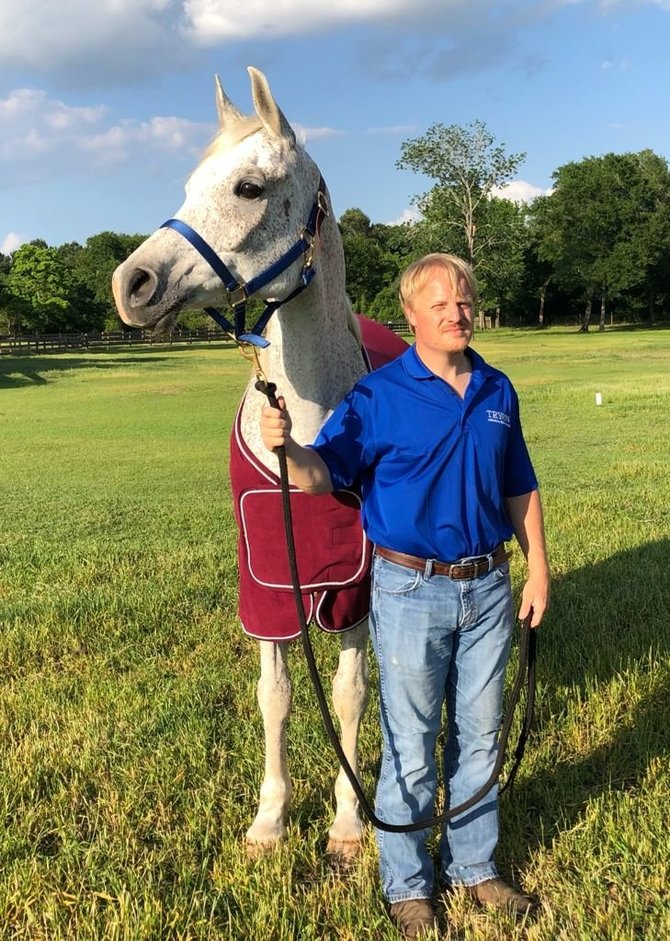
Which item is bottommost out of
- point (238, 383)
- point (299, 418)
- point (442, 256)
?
point (238, 383)

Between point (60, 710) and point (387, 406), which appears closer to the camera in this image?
point (387, 406)

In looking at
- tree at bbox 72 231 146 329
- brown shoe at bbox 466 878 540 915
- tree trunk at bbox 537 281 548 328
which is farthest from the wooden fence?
brown shoe at bbox 466 878 540 915

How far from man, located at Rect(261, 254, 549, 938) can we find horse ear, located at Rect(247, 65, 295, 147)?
23.6 inches

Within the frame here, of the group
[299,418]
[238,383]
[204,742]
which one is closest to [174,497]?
[204,742]

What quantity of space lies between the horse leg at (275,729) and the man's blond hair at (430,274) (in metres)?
1.41

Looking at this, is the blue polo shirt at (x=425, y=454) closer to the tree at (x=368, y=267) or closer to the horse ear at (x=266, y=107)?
the horse ear at (x=266, y=107)

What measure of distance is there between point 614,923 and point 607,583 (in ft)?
10.4

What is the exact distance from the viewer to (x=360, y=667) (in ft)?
9.96

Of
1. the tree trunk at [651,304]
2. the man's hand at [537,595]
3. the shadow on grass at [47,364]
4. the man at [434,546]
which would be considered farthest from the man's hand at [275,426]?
the tree trunk at [651,304]

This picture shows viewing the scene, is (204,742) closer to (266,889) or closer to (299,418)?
(266,889)

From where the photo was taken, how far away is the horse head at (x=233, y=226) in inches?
85.4

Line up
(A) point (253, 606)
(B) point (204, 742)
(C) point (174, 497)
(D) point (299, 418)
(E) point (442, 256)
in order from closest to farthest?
(E) point (442, 256), (D) point (299, 418), (A) point (253, 606), (B) point (204, 742), (C) point (174, 497)

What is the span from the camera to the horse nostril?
2.14 m

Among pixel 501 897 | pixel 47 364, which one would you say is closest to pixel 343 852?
pixel 501 897
